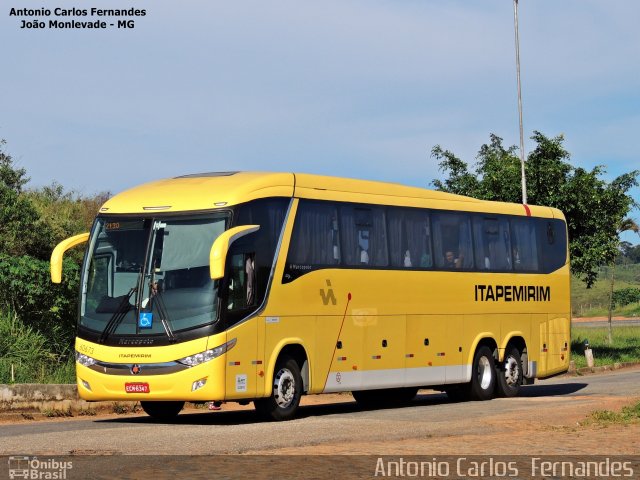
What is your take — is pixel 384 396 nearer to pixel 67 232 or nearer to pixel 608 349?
pixel 67 232

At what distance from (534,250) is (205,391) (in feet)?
35.0

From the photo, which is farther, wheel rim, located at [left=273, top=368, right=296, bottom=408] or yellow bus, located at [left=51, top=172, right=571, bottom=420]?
wheel rim, located at [left=273, top=368, right=296, bottom=408]

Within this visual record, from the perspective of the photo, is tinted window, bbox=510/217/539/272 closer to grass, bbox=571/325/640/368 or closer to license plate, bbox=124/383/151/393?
license plate, bbox=124/383/151/393

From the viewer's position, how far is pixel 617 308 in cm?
10212

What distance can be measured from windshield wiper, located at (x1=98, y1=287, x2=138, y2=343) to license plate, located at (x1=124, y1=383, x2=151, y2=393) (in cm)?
80

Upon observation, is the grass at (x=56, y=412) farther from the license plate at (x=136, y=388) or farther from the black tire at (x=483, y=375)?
the black tire at (x=483, y=375)

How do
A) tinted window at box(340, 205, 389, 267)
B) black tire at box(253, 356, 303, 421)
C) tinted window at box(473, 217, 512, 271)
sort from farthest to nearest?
tinted window at box(473, 217, 512, 271), tinted window at box(340, 205, 389, 267), black tire at box(253, 356, 303, 421)

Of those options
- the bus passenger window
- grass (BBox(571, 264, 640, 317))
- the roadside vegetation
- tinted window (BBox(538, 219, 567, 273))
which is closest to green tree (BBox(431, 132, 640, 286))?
the roadside vegetation

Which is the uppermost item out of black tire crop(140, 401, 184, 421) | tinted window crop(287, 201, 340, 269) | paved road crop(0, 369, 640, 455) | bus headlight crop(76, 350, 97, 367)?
tinted window crop(287, 201, 340, 269)

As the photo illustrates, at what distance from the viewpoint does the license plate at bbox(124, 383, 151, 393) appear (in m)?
17.7

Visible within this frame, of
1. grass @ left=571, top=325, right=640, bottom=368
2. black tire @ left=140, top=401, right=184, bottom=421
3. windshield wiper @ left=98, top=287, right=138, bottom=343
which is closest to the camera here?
windshield wiper @ left=98, top=287, right=138, bottom=343

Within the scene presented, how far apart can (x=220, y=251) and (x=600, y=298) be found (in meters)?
95.9

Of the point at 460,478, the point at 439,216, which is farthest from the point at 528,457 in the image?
the point at 439,216

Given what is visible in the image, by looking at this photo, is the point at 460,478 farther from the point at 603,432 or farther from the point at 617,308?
the point at 617,308
